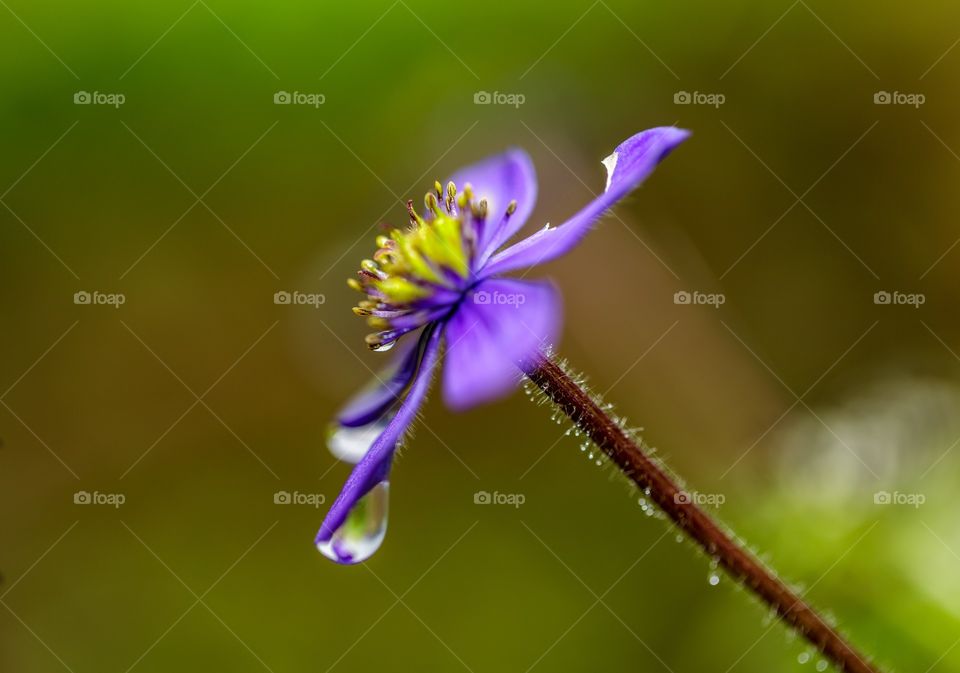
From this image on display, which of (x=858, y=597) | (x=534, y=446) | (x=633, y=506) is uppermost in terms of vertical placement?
(x=534, y=446)

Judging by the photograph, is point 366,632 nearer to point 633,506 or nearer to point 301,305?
point 633,506

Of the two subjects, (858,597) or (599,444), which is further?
(858,597)

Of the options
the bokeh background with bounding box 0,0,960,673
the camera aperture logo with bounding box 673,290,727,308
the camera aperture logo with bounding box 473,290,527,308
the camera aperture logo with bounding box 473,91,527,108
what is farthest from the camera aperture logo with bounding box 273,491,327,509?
the camera aperture logo with bounding box 473,290,527,308

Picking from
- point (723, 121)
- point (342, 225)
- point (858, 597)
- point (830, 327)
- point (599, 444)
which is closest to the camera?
point (599, 444)

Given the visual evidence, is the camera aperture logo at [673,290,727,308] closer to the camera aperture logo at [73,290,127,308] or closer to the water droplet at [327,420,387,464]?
the water droplet at [327,420,387,464]

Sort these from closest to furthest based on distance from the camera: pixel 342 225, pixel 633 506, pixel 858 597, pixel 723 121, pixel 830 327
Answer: pixel 858 597
pixel 633 506
pixel 830 327
pixel 723 121
pixel 342 225

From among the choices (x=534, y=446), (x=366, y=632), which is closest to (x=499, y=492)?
(x=534, y=446)

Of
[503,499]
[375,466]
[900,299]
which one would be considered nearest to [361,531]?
[375,466]
